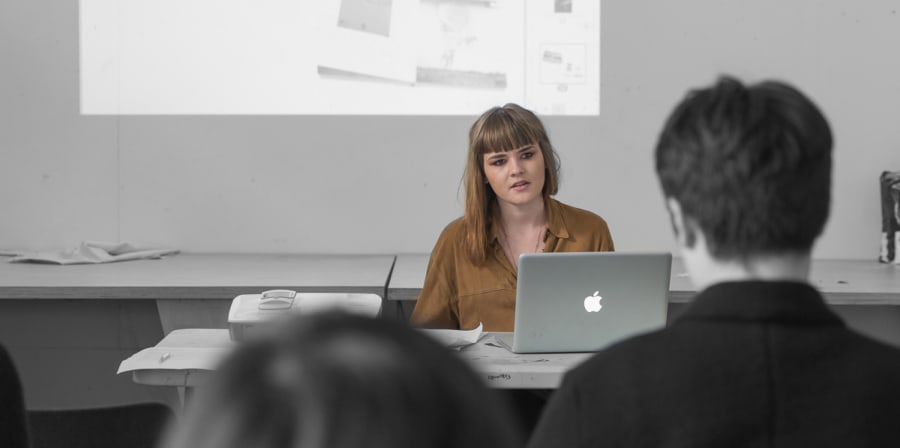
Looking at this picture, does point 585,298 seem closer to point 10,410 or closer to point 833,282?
point 10,410

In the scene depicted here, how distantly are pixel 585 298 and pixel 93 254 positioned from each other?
2.20 m

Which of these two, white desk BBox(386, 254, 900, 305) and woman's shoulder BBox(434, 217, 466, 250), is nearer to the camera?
woman's shoulder BBox(434, 217, 466, 250)

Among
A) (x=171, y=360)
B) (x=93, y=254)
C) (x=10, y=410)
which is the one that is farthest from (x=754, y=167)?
(x=93, y=254)

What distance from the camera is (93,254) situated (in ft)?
11.6

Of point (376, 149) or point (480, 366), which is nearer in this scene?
point (480, 366)

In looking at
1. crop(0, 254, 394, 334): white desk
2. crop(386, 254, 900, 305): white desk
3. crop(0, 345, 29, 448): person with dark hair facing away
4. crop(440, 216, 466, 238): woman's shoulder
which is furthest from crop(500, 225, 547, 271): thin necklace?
crop(0, 345, 29, 448): person with dark hair facing away

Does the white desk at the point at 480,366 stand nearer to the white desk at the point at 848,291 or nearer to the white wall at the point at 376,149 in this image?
the white desk at the point at 848,291

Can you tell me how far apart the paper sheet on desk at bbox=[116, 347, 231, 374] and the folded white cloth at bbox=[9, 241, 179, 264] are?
1.58 m

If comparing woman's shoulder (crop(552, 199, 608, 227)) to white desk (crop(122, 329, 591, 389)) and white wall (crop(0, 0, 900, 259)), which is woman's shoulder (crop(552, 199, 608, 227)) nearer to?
white desk (crop(122, 329, 591, 389))

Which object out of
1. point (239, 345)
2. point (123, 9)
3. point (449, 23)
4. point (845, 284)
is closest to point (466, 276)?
point (845, 284)

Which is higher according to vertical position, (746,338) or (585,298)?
(746,338)

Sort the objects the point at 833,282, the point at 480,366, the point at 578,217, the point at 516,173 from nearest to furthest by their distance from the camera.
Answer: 1. the point at 480,366
2. the point at 516,173
3. the point at 578,217
4. the point at 833,282

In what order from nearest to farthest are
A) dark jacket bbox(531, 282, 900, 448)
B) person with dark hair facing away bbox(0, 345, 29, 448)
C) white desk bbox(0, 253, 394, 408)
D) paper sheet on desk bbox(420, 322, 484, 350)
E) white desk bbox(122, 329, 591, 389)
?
1. dark jacket bbox(531, 282, 900, 448)
2. person with dark hair facing away bbox(0, 345, 29, 448)
3. white desk bbox(122, 329, 591, 389)
4. paper sheet on desk bbox(420, 322, 484, 350)
5. white desk bbox(0, 253, 394, 408)

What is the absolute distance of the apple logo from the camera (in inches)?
78.5
